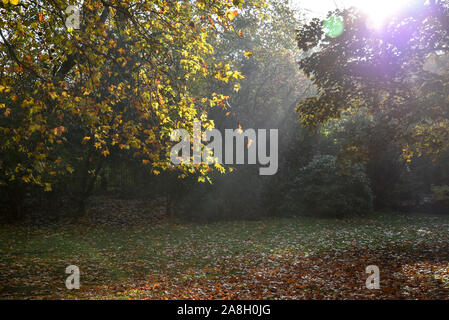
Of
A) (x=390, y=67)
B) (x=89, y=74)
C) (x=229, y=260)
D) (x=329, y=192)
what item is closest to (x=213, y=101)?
→ (x=89, y=74)

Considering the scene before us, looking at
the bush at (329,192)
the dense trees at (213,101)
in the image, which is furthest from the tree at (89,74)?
the bush at (329,192)

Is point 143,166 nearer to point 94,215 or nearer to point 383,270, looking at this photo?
point 94,215

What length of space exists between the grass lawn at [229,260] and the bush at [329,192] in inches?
59.3

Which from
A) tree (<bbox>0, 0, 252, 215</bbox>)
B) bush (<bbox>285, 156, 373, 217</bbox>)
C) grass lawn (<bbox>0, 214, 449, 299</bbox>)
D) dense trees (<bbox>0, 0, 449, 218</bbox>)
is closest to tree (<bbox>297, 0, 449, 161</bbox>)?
dense trees (<bbox>0, 0, 449, 218</bbox>)

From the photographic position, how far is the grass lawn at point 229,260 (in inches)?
297

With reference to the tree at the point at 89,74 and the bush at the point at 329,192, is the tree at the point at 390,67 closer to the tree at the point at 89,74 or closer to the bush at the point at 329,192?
the tree at the point at 89,74

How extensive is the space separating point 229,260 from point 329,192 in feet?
34.0

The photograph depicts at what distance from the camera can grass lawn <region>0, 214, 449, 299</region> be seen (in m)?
7.54

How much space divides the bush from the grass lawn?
1.51 meters

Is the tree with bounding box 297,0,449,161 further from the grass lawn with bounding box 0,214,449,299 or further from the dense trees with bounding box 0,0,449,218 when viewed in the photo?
the grass lawn with bounding box 0,214,449,299
